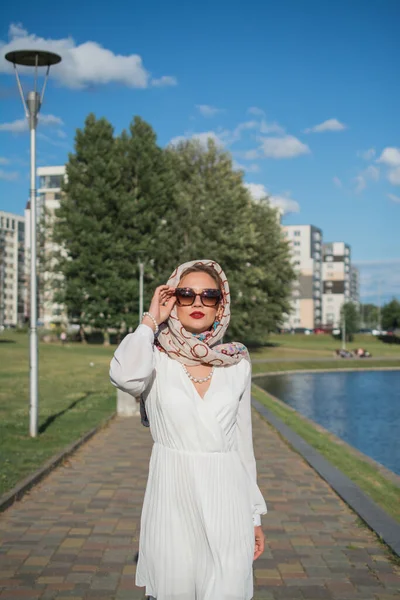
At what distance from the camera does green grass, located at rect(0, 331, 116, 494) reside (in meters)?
10.8

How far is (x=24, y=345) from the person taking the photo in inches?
2052

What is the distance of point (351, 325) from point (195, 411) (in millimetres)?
101545

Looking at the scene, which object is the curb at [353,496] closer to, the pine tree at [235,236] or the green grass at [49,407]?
the green grass at [49,407]

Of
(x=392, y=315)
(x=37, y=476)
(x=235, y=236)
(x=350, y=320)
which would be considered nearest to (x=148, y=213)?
(x=235, y=236)

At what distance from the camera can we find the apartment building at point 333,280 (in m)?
187

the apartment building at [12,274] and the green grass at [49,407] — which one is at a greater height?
the apartment building at [12,274]

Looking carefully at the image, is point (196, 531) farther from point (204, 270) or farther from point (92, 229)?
point (92, 229)

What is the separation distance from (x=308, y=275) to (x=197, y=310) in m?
158

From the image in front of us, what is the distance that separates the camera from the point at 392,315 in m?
123

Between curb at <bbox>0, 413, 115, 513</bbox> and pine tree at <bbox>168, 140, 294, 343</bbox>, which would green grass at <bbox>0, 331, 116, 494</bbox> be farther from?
pine tree at <bbox>168, 140, 294, 343</bbox>

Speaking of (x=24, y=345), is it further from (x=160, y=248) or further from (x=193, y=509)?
(x=193, y=509)

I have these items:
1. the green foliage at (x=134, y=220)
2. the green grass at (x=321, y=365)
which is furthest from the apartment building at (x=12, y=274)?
the green grass at (x=321, y=365)

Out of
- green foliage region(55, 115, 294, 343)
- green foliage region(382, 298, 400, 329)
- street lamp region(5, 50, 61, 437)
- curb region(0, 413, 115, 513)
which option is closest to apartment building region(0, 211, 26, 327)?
green foliage region(382, 298, 400, 329)

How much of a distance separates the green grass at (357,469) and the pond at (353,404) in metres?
1.37
